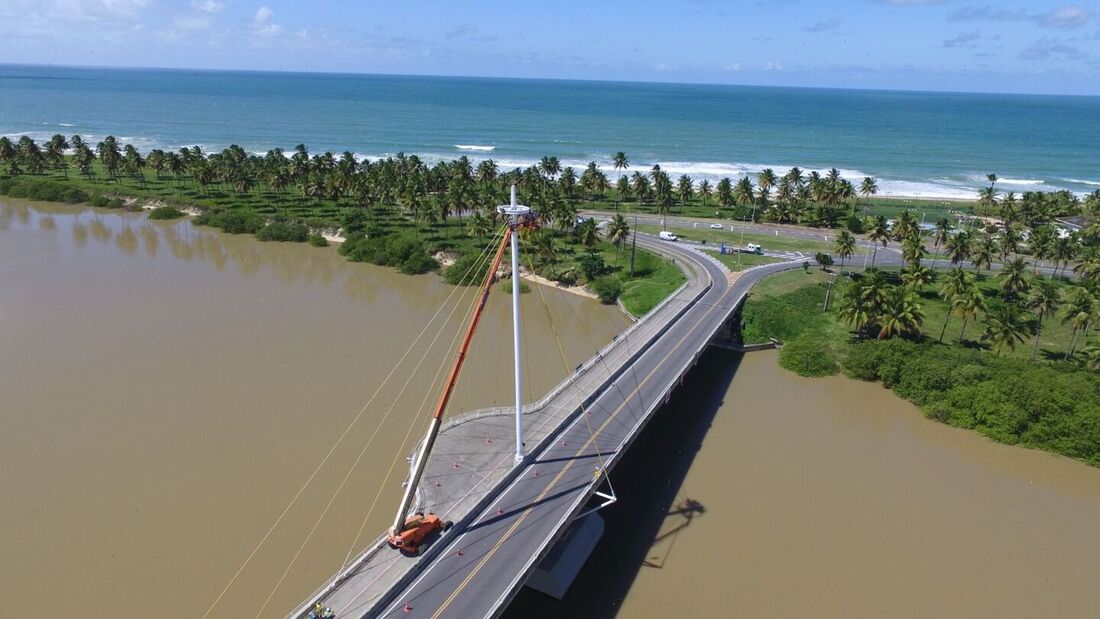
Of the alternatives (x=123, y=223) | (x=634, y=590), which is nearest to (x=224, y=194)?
(x=123, y=223)

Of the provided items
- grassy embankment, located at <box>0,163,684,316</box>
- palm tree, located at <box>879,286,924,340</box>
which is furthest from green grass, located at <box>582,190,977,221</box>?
palm tree, located at <box>879,286,924,340</box>

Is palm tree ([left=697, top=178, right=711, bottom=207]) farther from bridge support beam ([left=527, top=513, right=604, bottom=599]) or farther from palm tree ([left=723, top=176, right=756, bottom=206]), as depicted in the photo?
bridge support beam ([left=527, top=513, right=604, bottom=599])

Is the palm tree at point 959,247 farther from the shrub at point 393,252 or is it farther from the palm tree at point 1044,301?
the shrub at point 393,252

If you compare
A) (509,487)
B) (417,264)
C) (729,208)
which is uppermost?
(729,208)

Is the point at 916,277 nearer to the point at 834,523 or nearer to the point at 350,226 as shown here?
the point at 834,523

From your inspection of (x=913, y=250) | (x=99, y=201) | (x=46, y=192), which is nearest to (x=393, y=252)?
(x=913, y=250)
